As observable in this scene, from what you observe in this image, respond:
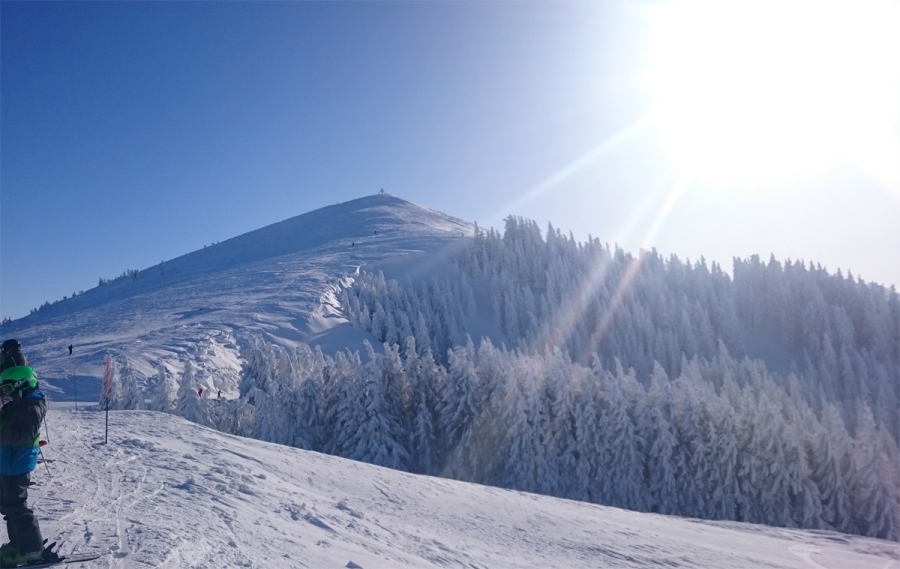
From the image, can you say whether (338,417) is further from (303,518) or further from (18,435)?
(18,435)

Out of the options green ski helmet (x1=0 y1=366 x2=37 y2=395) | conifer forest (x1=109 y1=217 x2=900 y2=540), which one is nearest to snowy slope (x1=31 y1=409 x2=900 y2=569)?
green ski helmet (x1=0 y1=366 x2=37 y2=395)

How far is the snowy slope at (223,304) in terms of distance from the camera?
48.9 m

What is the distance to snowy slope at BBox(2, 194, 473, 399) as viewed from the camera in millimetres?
48884

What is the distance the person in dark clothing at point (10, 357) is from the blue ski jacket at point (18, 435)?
0.49 metres

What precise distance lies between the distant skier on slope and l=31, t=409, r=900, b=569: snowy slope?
0.76 metres

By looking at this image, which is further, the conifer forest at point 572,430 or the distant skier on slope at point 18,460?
the conifer forest at point 572,430

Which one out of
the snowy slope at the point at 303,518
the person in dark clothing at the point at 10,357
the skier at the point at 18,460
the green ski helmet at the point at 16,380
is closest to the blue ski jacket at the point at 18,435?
the skier at the point at 18,460

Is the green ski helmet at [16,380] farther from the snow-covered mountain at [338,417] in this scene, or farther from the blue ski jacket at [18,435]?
the snow-covered mountain at [338,417]

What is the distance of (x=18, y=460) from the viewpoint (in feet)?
22.0

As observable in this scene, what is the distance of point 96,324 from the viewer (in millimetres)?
69625

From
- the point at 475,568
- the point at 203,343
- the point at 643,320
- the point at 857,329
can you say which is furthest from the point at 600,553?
the point at 857,329

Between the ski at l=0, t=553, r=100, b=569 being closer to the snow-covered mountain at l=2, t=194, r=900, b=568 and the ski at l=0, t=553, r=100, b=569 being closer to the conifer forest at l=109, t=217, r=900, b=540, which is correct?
the snow-covered mountain at l=2, t=194, r=900, b=568

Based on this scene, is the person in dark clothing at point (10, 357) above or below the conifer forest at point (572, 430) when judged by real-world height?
above

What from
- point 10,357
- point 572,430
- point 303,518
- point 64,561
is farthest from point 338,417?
point 10,357
